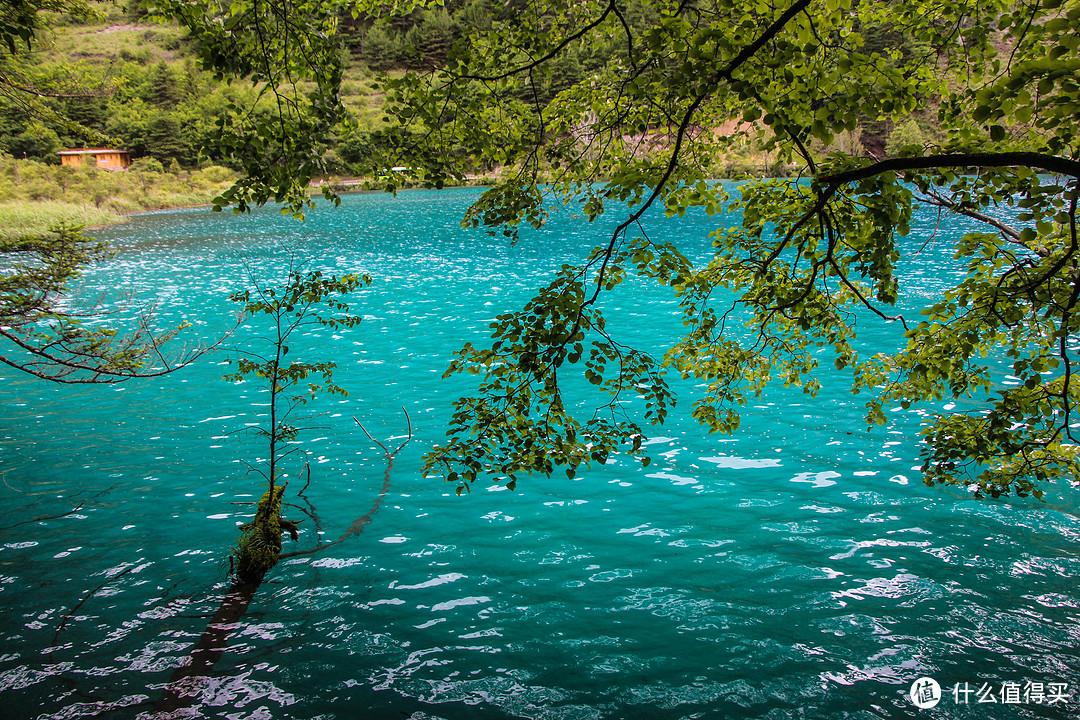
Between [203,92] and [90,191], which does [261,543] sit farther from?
[203,92]

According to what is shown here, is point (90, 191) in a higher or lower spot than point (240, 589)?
higher

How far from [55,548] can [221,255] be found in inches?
1332

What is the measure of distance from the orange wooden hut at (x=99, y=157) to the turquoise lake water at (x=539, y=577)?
10679 cm

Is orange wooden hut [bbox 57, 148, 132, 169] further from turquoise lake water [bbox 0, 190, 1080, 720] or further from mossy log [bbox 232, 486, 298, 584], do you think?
mossy log [bbox 232, 486, 298, 584]

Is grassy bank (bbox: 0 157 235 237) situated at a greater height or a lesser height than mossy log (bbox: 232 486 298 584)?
greater

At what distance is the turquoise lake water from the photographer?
5617 mm

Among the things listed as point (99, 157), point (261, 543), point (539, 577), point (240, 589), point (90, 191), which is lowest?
point (240, 589)

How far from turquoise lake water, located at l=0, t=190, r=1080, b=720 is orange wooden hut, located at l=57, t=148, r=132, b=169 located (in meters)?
107

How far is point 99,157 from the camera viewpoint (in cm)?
10519

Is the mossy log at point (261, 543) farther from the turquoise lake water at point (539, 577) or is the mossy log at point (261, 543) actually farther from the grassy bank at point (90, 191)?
the grassy bank at point (90, 191)

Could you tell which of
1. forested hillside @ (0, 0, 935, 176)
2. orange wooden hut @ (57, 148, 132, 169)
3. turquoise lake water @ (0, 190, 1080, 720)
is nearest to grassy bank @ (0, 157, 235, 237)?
forested hillside @ (0, 0, 935, 176)

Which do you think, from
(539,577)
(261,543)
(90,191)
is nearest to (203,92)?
(90,191)

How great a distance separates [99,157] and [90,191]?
3797cm

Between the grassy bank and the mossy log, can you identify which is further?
the grassy bank
